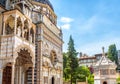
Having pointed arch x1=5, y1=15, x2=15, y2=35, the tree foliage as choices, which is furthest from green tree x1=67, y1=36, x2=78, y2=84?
pointed arch x1=5, y1=15, x2=15, y2=35

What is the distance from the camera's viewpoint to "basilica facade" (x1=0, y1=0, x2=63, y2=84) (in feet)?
57.7

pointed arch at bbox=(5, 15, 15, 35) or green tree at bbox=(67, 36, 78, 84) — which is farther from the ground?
pointed arch at bbox=(5, 15, 15, 35)

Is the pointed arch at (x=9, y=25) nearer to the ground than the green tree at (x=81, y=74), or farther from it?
farther from it

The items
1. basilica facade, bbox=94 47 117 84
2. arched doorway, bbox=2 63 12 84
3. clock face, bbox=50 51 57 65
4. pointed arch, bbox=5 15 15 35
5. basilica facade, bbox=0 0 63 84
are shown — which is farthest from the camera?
basilica facade, bbox=94 47 117 84

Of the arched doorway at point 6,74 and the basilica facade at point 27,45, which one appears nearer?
the basilica facade at point 27,45

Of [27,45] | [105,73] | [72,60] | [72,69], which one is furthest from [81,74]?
[27,45]

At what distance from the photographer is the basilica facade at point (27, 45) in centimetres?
1758

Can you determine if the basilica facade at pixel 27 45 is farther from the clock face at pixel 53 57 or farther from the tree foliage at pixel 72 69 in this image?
the tree foliage at pixel 72 69

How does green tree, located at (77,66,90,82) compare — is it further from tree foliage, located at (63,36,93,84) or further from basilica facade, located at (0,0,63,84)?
basilica facade, located at (0,0,63,84)

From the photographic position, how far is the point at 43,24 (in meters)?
23.4

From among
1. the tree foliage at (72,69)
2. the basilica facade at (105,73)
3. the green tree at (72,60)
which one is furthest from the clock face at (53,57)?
the green tree at (72,60)

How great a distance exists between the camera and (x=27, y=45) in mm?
19188

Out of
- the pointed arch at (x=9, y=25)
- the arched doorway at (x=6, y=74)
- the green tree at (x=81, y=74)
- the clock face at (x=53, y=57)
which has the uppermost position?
the pointed arch at (x=9, y=25)

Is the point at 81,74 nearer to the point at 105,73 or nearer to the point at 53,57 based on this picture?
the point at 105,73
